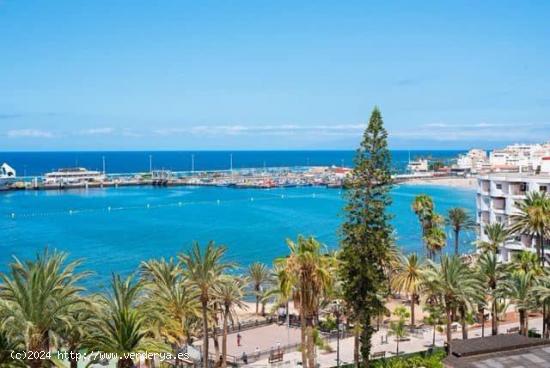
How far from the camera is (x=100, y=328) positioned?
19.7m

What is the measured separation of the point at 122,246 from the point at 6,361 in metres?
65.4

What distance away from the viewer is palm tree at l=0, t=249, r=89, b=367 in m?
18.4

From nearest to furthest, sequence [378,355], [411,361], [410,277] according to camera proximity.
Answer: [411,361], [378,355], [410,277]

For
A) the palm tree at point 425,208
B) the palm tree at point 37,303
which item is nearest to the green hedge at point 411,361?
the palm tree at point 37,303

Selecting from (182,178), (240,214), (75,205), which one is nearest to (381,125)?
(240,214)

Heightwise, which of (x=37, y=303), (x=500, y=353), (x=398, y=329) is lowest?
(x=398, y=329)

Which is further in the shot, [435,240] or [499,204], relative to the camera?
[499,204]

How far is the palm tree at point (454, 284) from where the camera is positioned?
3086cm

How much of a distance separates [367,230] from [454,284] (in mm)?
5146

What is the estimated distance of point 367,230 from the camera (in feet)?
103

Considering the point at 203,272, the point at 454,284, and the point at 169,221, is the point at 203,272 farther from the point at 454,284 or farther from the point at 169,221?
the point at 169,221

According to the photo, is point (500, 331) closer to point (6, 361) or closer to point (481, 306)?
point (481, 306)

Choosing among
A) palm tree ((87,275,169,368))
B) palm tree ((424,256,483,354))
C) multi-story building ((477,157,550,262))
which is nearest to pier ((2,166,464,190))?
multi-story building ((477,157,550,262))

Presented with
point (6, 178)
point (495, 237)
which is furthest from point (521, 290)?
point (6, 178)
